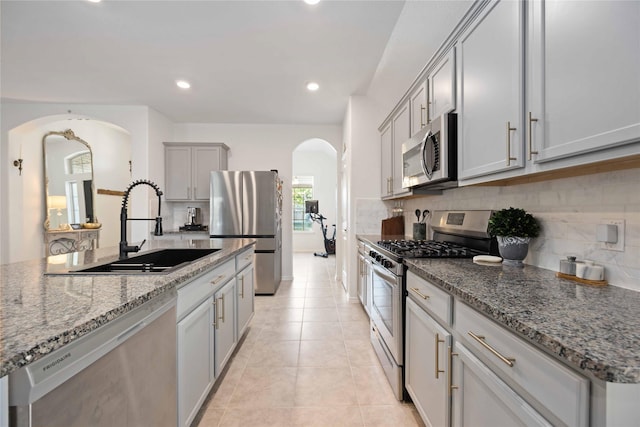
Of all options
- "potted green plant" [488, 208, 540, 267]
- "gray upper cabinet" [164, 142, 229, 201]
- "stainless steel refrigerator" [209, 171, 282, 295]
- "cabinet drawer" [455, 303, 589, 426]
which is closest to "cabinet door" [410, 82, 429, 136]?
"potted green plant" [488, 208, 540, 267]

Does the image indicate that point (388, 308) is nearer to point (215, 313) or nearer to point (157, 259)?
point (215, 313)

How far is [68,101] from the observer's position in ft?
13.5

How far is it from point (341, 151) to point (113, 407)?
465cm

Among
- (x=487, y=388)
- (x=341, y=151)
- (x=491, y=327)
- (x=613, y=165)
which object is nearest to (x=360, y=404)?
(x=487, y=388)

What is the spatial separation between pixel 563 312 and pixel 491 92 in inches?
40.9

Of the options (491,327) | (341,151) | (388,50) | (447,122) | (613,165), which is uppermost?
(388,50)

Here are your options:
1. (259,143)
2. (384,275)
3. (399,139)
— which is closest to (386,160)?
(399,139)

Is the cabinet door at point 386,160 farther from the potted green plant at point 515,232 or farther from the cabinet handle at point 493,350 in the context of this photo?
the cabinet handle at point 493,350

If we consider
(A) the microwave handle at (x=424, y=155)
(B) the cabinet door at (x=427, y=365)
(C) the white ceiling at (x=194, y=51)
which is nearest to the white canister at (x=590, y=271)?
(B) the cabinet door at (x=427, y=365)

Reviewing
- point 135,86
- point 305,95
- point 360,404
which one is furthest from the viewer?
point 305,95

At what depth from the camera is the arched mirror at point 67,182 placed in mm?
4543

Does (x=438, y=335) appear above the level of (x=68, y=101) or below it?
below

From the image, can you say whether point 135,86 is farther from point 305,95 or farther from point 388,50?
point 388,50

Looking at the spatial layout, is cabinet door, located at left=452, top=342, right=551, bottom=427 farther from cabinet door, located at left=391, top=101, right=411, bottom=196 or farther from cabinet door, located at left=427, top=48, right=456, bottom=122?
cabinet door, located at left=391, top=101, right=411, bottom=196
